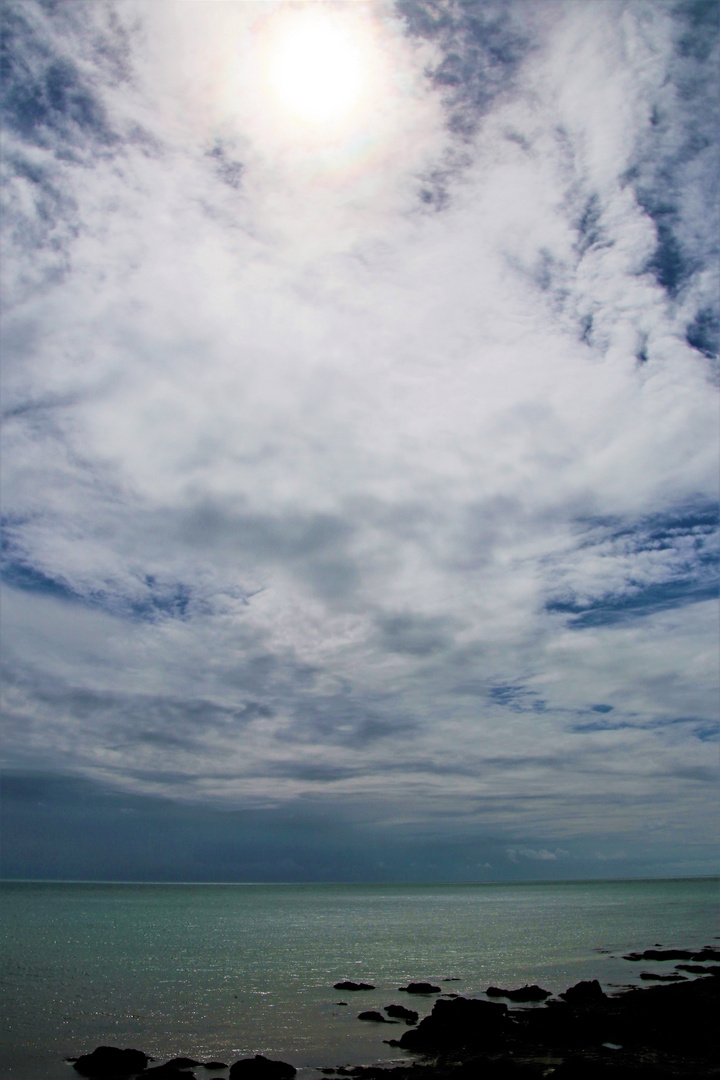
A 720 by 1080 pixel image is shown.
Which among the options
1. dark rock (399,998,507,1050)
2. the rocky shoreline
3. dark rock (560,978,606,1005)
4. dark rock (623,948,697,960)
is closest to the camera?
the rocky shoreline

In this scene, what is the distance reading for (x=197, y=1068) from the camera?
110ft

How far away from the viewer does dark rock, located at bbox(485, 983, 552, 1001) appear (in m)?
49.9

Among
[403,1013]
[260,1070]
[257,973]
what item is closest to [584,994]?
[403,1013]

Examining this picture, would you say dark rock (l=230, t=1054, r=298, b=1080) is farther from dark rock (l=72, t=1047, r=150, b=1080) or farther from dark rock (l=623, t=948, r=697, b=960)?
dark rock (l=623, t=948, r=697, b=960)

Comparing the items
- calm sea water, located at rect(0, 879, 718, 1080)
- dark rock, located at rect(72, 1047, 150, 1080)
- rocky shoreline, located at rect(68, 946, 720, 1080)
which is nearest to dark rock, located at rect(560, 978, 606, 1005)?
rocky shoreline, located at rect(68, 946, 720, 1080)

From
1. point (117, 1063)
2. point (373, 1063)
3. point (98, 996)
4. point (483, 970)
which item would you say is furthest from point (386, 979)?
point (117, 1063)

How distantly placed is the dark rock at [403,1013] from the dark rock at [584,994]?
11249 mm

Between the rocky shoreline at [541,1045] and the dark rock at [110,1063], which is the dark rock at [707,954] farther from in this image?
the dark rock at [110,1063]

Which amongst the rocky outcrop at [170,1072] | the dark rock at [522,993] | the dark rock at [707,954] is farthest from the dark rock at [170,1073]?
the dark rock at [707,954]

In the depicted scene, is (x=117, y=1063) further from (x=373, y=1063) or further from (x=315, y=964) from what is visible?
(x=315, y=964)

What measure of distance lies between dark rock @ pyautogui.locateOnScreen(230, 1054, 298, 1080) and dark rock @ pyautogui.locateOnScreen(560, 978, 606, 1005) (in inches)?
933

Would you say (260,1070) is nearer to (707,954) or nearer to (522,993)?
(522,993)

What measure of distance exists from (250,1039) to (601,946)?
63.3 meters

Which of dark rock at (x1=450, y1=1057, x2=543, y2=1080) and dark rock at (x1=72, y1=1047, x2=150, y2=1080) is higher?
dark rock at (x1=450, y1=1057, x2=543, y2=1080)
